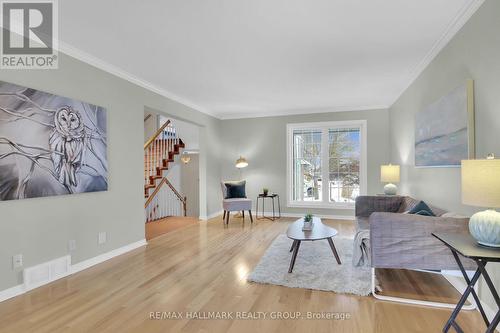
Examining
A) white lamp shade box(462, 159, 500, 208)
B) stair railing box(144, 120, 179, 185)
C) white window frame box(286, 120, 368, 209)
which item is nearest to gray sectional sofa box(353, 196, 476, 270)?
white lamp shade box(462, 159, 500, 208)

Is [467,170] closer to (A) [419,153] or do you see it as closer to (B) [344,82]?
(A) [419,153]

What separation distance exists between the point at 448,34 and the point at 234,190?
4497 mm

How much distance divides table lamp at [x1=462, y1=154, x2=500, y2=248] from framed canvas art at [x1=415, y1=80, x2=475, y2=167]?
2.71 feet

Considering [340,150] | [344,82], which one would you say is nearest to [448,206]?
[344,82]

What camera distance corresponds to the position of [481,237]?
5.50 feet

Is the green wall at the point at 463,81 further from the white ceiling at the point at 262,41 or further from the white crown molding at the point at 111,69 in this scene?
the white crown molding at the point at 111,69

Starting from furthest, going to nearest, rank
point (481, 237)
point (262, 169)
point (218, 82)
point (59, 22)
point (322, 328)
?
point (262, 169) → point (218, 82) → point (59, 22) → point (322, 328) → point (481, 237)

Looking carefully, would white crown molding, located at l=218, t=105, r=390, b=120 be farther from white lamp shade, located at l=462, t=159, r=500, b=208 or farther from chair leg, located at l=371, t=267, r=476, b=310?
white lamp shade, located at l=462, t=159, r=500, b=208

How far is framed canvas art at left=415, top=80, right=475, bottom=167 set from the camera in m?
2.29

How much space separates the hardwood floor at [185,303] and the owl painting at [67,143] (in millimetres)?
1190

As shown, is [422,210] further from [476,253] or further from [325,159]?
[325,159]

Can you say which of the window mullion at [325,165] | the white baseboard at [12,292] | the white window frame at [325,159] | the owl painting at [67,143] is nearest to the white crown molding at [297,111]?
the white window frame at [325,159]

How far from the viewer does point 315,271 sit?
2.97 metres

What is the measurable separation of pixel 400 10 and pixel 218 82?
2.65 meters
